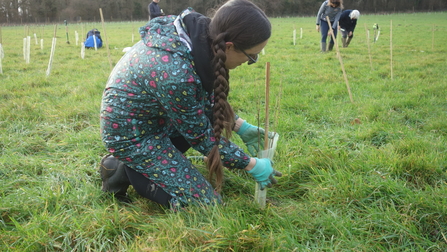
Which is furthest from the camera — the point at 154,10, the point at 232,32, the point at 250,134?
the point at 154,10

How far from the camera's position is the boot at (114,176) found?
190cm

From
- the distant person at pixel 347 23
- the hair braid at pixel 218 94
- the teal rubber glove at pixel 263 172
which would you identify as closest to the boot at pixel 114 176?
the hair braid at pixel 218 94

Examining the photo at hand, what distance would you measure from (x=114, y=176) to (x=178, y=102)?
721mm

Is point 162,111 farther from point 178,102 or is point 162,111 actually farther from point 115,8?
point 115,8

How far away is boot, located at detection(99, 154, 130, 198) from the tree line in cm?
3951

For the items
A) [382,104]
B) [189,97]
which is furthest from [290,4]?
[189,97]

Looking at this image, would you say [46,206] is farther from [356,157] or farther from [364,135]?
[364,135]

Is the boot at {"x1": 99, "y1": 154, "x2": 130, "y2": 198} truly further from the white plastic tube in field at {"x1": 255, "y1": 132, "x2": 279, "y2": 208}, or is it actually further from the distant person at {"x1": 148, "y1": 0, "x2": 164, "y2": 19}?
the distant person at {"x1": 148, "y1": 0, "x2": 164, "y2": 19}

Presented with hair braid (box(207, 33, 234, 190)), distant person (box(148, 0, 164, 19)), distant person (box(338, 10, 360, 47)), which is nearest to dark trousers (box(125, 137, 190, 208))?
hair braid (box(207, 33, 234, 190))

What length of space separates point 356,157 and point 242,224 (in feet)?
3.97

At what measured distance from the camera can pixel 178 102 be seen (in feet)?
5.02

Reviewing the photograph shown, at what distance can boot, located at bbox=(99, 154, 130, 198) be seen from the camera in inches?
74.9

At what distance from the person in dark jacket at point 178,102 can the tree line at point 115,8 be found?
39.5m

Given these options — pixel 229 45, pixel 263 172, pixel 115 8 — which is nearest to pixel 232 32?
pixel 229 45
